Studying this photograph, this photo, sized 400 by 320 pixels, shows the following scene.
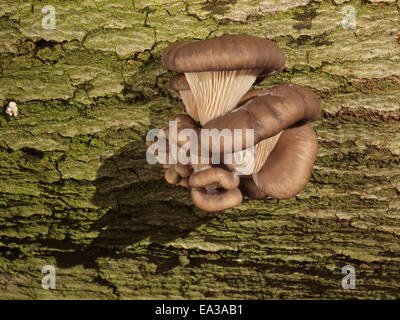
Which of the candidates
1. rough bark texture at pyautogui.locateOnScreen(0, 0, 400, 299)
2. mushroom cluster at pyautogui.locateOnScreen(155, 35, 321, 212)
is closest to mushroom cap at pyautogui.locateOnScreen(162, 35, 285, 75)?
mushroom cluster at pyautogui.locateOnScreen(155, 35, 321, 212)

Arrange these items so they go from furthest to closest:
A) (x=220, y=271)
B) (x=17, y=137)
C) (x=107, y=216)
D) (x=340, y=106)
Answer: (x=220, y=271) < (x=107, y=216) < (x=17, y=137) < (x=340, y=106)

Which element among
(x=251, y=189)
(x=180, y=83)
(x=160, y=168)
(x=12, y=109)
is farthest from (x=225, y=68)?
(x=12, y=109)

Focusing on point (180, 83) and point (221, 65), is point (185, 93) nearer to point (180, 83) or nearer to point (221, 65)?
point (180, 83)

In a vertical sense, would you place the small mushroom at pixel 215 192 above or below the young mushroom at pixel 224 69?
below

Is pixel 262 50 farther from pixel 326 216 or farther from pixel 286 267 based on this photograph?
pixel 286 267

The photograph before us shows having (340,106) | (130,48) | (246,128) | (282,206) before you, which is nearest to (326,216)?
(282,206)

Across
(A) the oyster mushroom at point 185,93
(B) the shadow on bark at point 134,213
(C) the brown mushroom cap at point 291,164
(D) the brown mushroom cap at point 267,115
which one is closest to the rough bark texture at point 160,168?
(B) the shadow on bark at point 134,213

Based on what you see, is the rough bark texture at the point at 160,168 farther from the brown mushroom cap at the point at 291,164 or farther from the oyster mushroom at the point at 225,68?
the oyster mushroom at the point at 225,68

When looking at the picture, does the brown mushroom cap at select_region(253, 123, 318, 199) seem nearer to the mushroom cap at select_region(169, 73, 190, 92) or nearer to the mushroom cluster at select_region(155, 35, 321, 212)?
the mushroom cluster at select_region(155, 35, 321, 212)
